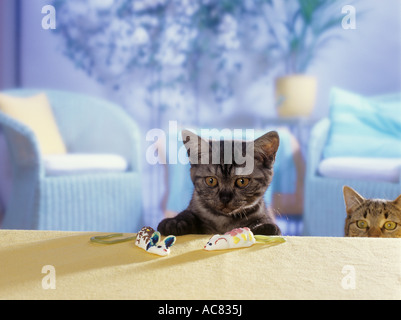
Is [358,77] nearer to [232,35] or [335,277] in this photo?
[232,35]

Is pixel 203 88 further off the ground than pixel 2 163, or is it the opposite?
pixel 203 88

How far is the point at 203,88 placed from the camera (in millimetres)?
2898

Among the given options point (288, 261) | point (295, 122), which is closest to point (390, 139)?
point (295, 122)

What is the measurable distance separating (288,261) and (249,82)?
7.81 feet

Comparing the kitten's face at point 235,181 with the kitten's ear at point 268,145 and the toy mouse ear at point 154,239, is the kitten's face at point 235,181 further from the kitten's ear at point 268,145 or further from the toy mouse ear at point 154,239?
the toy mouse ear at point 154,239

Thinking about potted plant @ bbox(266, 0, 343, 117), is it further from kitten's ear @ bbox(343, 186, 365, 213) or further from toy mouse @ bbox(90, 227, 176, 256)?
toy mouse @ bbox(90, 227, 176, 256)

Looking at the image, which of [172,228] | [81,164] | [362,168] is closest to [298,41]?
[362,168]

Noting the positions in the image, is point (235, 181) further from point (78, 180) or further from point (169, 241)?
point (78, 180)

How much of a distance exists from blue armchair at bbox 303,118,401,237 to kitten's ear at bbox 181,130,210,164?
2.86 feet

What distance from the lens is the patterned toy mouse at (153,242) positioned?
0.72 metres

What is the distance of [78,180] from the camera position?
6.15 feet

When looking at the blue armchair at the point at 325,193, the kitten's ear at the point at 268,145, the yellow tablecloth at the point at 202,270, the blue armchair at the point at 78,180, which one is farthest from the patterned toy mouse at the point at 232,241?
the blue armchair at the point at 78,180

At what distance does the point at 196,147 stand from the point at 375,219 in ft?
1.47

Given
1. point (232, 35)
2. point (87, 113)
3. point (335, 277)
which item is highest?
point (232, 35)
